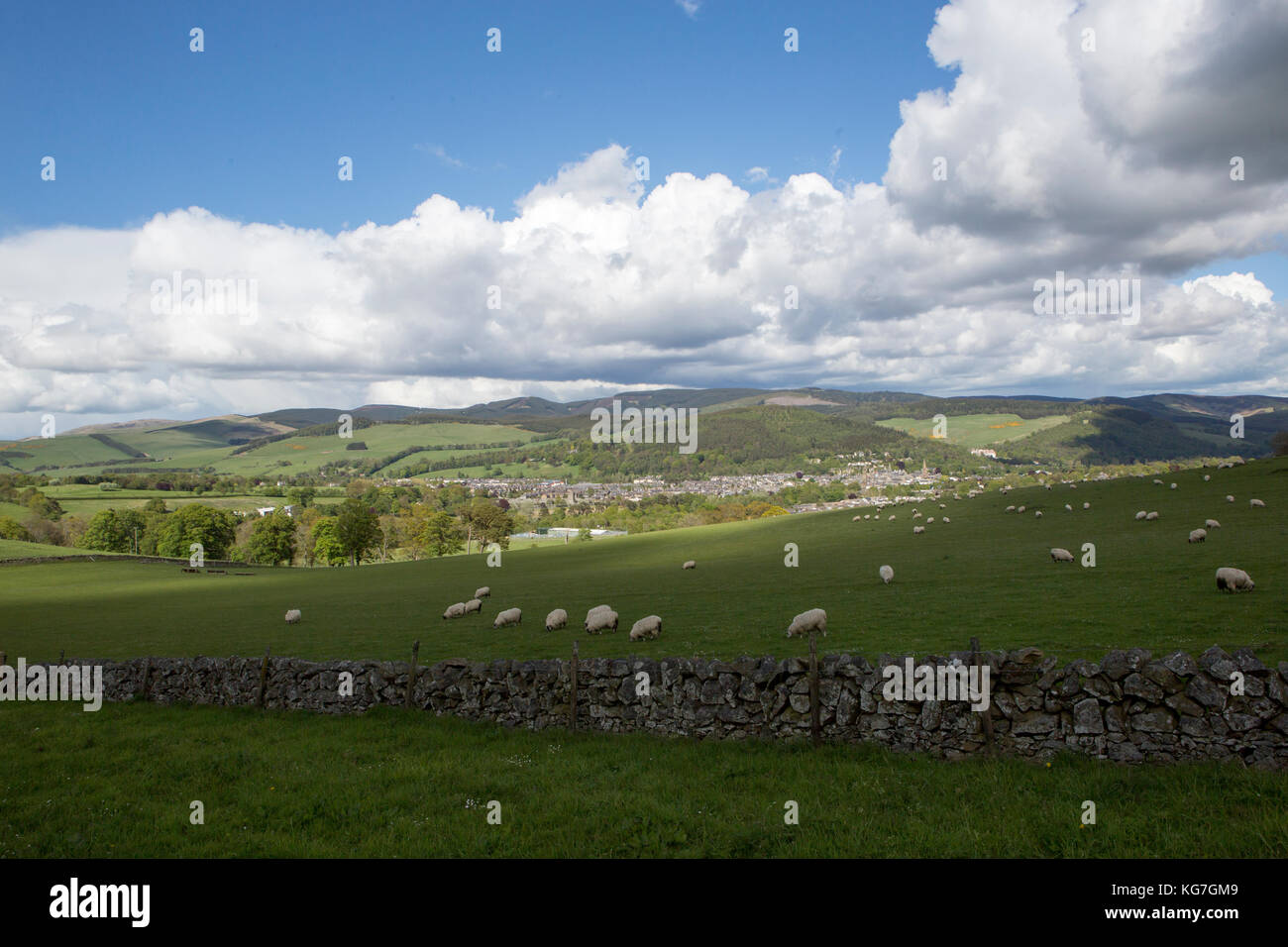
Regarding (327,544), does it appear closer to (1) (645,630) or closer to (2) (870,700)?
(1) (645,630)

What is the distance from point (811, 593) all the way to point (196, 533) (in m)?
99.2

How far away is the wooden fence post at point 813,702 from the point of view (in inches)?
444

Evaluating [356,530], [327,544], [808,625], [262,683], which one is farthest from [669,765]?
[327,544]

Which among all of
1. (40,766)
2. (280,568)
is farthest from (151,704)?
(280,568)

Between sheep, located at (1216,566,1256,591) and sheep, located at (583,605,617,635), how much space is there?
63.6 ft

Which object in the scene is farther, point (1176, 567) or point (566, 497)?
point (566, 497)

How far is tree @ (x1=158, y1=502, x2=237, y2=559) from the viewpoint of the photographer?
9331cm

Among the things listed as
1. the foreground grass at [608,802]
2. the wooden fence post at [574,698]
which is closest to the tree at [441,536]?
the foreground grass at [608,802]

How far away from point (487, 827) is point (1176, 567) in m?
27.1

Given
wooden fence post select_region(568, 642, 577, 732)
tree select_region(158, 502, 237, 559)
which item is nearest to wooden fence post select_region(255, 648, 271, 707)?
wooden fence post select_region(568, 642, 577, 732)

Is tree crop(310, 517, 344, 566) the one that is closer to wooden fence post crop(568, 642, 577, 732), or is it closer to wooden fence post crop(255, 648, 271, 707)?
wooden fence post crop(255, 648, 271, 707)

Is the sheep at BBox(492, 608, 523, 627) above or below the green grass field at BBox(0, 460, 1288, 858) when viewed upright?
below

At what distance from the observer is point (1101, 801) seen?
820 cm
